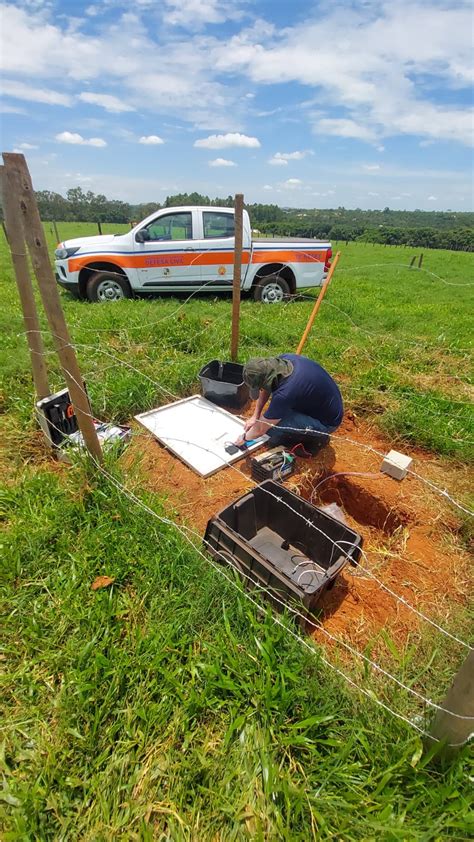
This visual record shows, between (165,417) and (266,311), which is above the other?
(266,311)

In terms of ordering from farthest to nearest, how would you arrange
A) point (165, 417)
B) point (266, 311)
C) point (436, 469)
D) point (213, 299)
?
1. point (213, 299)
2. point (266, 311)
3. point (165, 417)
4. point (436, 469)

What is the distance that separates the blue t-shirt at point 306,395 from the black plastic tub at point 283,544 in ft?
2.36

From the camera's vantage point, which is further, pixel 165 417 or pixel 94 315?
pixel 94 315

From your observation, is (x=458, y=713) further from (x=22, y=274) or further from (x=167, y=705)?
(x=22, y=274)

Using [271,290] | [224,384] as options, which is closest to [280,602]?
[224,384]

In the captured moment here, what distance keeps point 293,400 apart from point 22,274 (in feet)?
6.91

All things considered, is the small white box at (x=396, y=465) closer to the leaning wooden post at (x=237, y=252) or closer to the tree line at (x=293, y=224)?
the leaning wooden post at (x=237, y=252)

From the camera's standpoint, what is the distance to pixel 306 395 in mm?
2859

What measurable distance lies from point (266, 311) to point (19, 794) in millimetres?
6630

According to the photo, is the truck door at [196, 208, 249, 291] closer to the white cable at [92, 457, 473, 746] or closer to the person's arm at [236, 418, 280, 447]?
the person's arm at [236, 418, 280, 447]

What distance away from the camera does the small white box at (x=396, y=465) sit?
2.82 metres

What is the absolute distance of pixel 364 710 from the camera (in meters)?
1.50

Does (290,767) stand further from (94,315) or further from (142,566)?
(94,315)

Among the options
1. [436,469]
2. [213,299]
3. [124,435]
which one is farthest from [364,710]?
[213,299]
